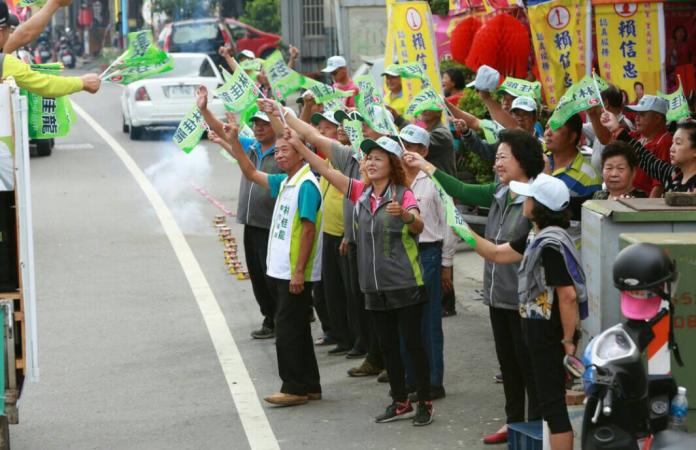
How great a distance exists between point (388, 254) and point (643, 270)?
3391 mm

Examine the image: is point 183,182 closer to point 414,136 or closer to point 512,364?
point 414,136

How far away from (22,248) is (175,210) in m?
10.8

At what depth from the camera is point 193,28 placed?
3512 centimetres

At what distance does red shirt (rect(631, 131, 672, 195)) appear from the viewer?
9.45 m

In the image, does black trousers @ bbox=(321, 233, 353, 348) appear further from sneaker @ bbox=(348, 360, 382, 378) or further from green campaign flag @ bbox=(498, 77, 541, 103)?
green campaign flag @ bbox=(498, 77, 541, 103)

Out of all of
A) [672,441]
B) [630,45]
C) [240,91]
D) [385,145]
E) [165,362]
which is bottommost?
[165,362]

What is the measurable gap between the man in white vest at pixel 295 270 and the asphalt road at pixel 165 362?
7.0 inches

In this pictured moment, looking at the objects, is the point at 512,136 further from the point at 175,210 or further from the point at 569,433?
the point at 175,210

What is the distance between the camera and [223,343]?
1084 centimetres

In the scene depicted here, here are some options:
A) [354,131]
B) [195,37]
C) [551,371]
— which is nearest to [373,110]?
[354,131]

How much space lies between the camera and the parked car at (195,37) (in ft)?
113

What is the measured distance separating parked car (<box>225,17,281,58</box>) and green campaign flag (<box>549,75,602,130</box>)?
26.5 metres

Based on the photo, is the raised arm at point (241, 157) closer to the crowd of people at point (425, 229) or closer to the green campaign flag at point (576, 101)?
the crowd of people at point (425, 229)

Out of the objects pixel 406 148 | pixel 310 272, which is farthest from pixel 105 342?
pixel 406 148
